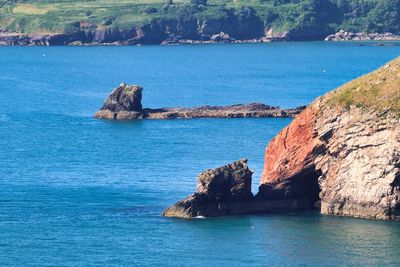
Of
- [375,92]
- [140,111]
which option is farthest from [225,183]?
[140,111]

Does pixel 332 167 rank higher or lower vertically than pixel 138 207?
higher

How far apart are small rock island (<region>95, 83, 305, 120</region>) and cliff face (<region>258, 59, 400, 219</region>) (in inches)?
2329

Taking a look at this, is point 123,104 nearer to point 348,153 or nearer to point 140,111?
point 140,111

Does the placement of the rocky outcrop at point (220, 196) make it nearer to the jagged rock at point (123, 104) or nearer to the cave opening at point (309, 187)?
the cave opening at point (309, 187)

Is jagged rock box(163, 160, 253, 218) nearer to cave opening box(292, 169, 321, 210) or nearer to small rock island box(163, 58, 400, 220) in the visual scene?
small rock island box(163, 58, 400, 220)

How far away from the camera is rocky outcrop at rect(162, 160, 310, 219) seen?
76.9m

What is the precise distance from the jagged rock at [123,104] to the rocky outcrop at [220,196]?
59712 mm

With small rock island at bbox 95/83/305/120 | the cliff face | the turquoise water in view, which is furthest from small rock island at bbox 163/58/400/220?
small rock island at bbox 95/83/305/120

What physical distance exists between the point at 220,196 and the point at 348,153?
8329 mm

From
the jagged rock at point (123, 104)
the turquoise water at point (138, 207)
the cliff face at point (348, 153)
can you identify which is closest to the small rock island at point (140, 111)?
the jagged rock at point (123, 104)

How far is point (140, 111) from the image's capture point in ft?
458

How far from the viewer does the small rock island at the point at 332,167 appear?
246ft

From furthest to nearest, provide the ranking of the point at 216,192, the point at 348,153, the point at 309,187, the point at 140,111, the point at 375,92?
the point at 140,111
the point at 309,187
the point at 216,192
the point at 375,92
the point at 348,153

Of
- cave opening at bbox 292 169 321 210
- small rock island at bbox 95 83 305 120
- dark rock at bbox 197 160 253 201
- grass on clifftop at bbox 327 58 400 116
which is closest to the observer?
grass on clifftop at bbox 327 58 400 116
